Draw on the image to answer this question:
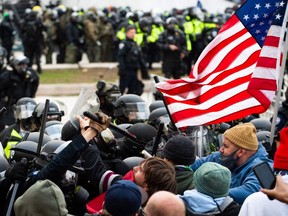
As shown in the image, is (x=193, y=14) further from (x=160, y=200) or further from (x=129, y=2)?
(x=160, y=200)

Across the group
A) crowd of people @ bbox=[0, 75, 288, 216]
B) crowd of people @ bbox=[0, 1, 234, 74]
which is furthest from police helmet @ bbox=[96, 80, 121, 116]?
crowd of people @ bbox=[0, 1, 234, 74]

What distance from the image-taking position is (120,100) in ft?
36.1

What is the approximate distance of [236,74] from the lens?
8.91 m

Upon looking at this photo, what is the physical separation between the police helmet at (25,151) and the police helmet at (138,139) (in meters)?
0.77

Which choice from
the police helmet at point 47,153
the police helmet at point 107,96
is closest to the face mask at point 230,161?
the police helmet at point 47,153

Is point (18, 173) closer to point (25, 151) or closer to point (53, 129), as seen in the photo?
point (25, 151)

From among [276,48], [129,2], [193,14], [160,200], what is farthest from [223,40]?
[129,2]

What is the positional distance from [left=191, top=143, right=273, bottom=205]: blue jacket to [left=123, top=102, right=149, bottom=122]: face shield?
111 inches

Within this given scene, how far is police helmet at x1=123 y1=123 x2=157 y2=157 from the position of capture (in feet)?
28.0

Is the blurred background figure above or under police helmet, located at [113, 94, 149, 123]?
under

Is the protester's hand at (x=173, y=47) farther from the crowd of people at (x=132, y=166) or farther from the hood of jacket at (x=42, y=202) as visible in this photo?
the hood of jacket at (x=42, y=202)

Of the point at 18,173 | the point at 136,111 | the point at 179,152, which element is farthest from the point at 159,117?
the point at 18,173

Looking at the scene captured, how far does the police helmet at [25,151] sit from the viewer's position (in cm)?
763

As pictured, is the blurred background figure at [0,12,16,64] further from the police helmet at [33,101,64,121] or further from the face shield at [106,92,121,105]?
the police helmet at [33,101,64,121]
